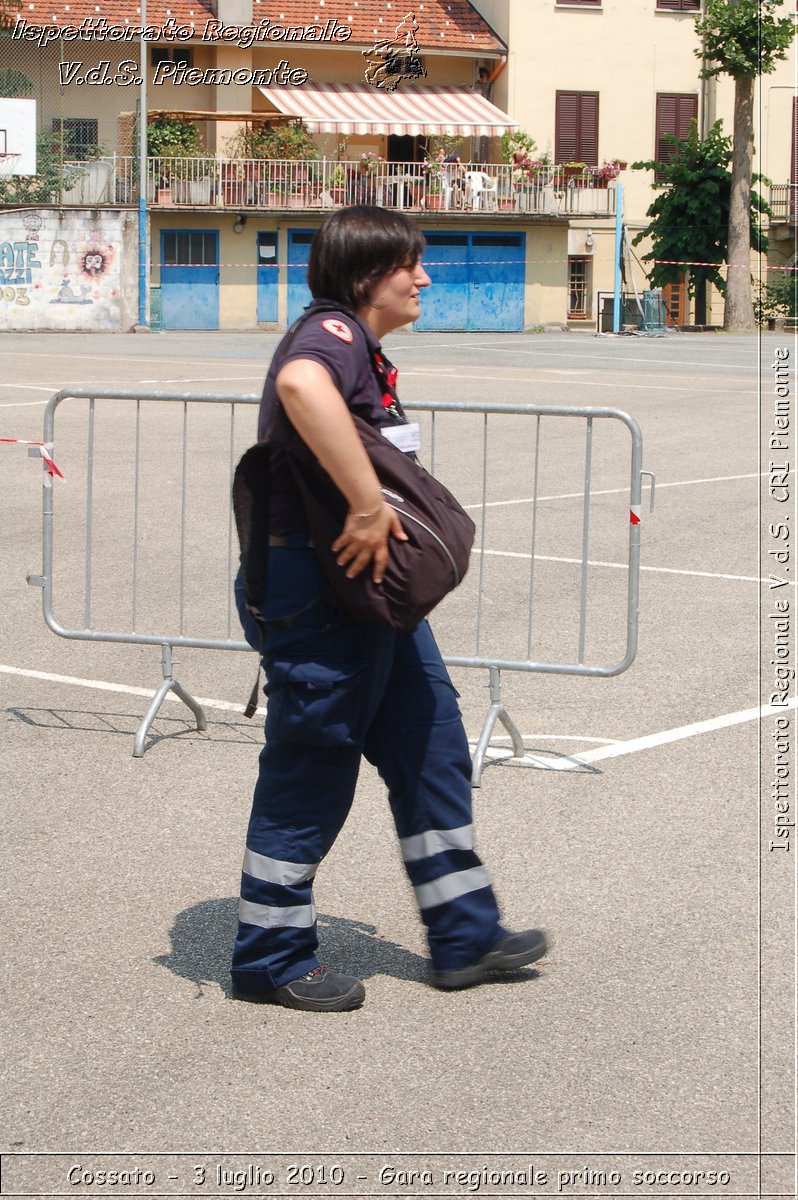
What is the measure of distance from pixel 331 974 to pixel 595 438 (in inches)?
491

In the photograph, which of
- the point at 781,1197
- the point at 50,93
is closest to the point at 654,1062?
the point at 781,1197

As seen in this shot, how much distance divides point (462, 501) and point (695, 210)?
36.5 metres

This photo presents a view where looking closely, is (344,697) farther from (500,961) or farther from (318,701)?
(500,961)

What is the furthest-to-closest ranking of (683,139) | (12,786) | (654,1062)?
1. (683,139)
2. (12,786)
3. (654,1062)

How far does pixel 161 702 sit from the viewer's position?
20.2 ft

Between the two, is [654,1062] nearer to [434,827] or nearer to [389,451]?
[434,827]

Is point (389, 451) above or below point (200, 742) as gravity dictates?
above

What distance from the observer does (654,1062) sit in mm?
3611

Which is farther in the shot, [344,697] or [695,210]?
[695,210]

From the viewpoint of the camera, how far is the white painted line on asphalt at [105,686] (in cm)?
672

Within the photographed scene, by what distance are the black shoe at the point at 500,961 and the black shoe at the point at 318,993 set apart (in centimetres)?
22

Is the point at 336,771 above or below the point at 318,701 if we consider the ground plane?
below

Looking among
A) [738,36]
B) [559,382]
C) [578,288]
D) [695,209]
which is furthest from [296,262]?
[559,382]

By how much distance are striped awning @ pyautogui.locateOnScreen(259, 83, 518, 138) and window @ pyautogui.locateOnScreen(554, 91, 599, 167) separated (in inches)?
91.9
